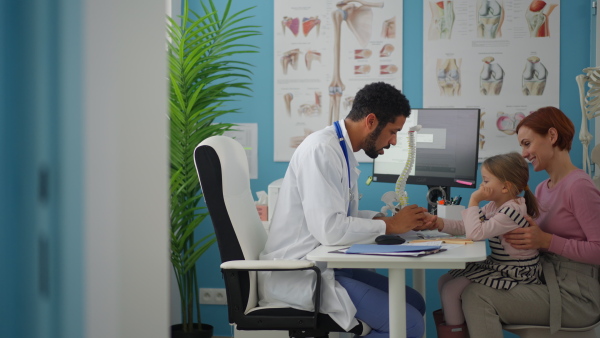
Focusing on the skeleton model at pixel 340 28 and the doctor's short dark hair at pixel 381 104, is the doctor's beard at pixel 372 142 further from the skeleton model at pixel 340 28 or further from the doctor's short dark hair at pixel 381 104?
the skeleton model at pixel 340 28

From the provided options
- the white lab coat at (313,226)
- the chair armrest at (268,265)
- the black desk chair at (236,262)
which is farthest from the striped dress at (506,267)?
the chair armrest at (268,265)

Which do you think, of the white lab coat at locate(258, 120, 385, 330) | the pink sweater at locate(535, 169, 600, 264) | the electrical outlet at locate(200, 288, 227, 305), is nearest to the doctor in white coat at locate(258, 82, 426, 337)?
the white lab coat at locate(258, 120, 385, 330)

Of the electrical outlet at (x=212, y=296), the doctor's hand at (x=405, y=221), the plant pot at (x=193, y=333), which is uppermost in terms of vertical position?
the doctor's hand at (x=405, y=221)

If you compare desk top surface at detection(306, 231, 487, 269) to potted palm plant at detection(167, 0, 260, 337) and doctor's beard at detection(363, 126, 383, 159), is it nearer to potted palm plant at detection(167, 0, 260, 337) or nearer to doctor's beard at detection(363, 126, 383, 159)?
doctor's beard at detection(363, 126, 383, 159)

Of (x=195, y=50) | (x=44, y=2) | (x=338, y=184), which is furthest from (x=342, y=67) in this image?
(x=44, y=2)

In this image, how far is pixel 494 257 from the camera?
2336mm

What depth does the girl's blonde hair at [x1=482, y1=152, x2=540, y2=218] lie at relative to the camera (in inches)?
91.3

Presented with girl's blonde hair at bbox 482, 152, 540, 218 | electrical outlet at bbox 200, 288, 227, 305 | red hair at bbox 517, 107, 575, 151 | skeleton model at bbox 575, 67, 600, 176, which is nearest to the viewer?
girl's blonde hair at bbox 482, 152, 540, 218

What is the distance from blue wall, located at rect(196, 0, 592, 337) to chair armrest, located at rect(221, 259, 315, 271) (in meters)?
1.78

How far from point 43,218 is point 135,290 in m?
0.06

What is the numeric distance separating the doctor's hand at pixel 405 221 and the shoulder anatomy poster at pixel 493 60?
151 centimetres

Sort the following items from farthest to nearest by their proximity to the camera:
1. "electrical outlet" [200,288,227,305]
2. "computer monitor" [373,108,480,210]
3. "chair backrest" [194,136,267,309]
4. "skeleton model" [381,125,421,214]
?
"electrical outlet" [200,288,227,305] < "computer monitor" [373,108,480,210] < "skeleton model" [381,125,421,214] < "chair backrest" [194,136,267,309]

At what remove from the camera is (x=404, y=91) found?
372cm

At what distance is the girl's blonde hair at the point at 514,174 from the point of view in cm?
232
